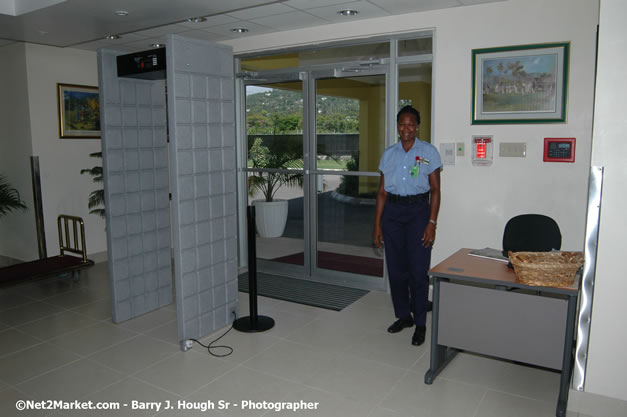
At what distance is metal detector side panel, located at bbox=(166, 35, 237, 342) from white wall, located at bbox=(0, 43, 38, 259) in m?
3.30

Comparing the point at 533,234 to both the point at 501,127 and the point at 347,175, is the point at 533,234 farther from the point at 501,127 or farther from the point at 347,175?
the point at 347,175

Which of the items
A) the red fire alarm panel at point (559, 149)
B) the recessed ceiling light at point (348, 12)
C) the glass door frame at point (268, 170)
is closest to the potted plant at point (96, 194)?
the glass door frame at point (268, 170)

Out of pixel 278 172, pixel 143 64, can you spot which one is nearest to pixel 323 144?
pixel 278 172

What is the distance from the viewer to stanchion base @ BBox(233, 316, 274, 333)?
4203 mm

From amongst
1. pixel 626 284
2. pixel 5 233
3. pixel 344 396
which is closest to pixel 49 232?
pixel 5 233

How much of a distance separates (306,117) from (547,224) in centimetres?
284

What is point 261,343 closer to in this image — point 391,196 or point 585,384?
point 391,196

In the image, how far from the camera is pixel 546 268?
9.11 feet

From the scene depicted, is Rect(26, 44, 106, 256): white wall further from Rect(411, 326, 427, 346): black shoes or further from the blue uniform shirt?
Rect(411, 326, 427, 346): black shoes

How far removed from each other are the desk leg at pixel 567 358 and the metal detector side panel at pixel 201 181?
261 cm

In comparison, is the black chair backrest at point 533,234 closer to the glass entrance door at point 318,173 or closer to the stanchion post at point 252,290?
the glass entrance door at point 318,173

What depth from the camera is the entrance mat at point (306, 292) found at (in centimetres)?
495

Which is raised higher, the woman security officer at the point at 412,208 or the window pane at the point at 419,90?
the window pane at the point at 419,90

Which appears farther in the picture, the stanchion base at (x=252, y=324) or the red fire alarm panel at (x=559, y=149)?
the stanchion base at (x=252, y=324)
